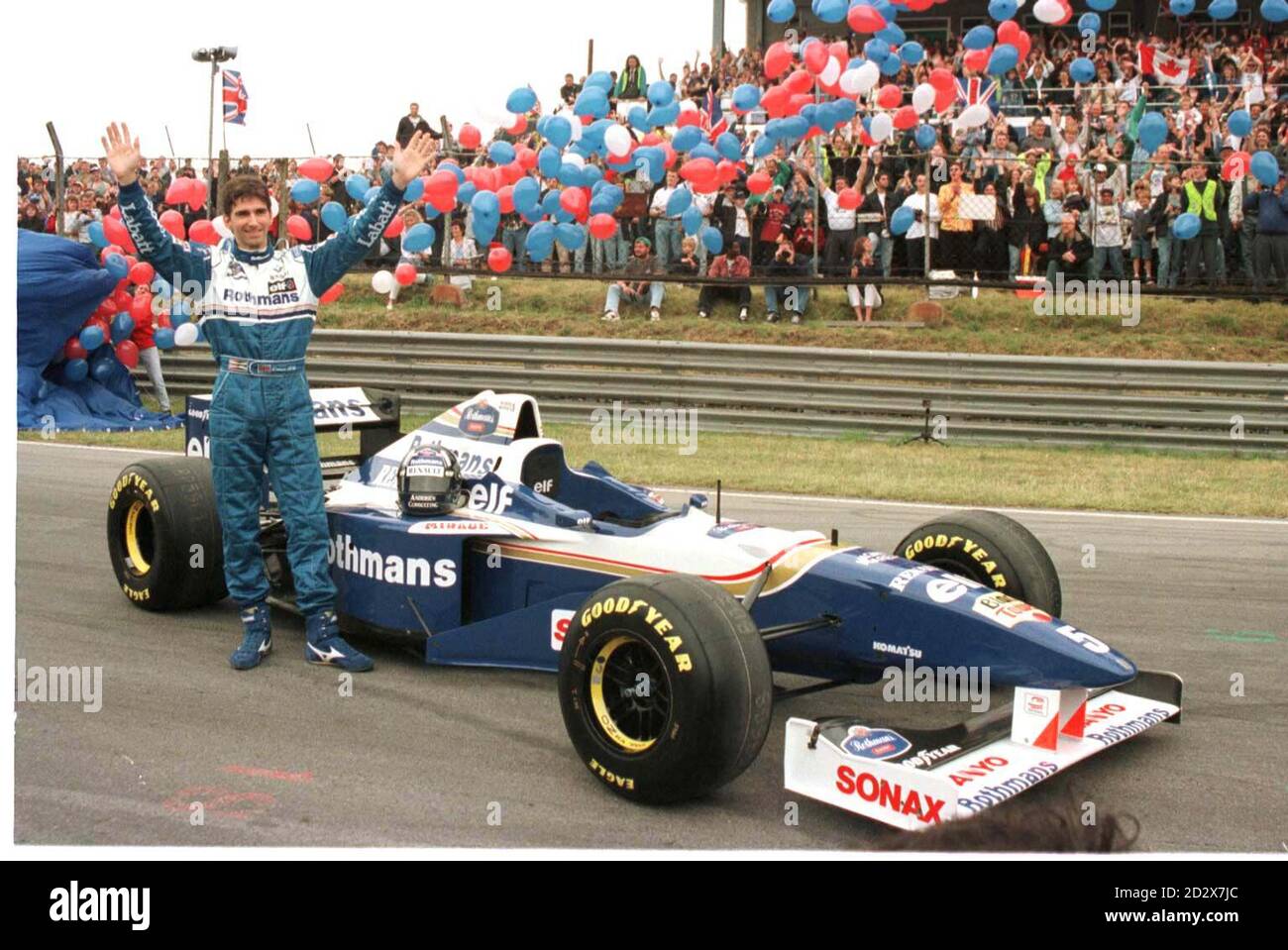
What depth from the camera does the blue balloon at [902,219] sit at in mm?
15062

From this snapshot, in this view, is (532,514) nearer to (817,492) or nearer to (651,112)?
(817,492)

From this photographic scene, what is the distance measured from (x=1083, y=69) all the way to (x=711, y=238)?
4578mm

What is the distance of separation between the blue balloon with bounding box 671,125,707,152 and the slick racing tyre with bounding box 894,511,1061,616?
28.7 ft

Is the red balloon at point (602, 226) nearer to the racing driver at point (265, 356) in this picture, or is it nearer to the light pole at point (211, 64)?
the light pole at point (211, 64)

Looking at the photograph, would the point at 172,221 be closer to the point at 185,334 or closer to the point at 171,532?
the point at 185,334

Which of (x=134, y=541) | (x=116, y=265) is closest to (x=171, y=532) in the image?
(x=134, y=541)

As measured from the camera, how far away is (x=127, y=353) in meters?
14.2

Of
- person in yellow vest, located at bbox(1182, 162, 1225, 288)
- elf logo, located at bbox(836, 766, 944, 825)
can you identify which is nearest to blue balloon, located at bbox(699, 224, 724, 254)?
person in yellow vest, located at bbox(1182, 162, 1225, 288)

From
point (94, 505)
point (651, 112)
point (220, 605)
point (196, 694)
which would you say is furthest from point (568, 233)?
point (196, 694)

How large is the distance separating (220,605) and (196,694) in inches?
53.2

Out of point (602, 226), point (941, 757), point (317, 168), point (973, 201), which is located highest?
point (317, 168)

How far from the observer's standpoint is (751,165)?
15.4m

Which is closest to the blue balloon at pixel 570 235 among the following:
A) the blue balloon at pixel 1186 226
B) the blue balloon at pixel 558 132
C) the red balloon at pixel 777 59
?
the blue balloon at pixel 558 132

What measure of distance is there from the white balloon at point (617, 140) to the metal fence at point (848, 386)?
1.78 metres
